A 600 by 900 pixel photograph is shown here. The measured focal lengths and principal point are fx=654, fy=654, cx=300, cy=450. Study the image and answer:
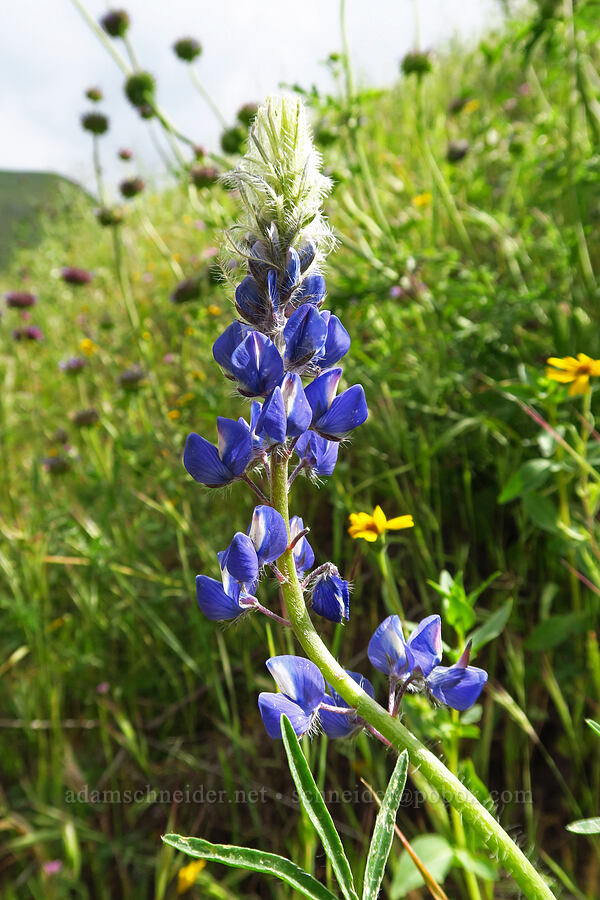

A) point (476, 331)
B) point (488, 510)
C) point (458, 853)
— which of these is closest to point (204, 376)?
point (476, 331)

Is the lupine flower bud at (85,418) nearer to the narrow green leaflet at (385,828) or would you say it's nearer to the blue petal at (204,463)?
the blue petal at (204,463)

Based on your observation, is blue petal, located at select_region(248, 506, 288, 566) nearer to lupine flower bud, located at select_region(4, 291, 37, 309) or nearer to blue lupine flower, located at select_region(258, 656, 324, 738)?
blue lupine flower, located at select_region(258, 656, 324, 738)

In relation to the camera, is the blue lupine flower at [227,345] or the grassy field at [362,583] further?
the grassy field at [362,583]

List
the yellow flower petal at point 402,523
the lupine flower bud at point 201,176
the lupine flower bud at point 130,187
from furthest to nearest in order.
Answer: the lupine flower bud at point 130,187, the lupine flower bud at point 201,176, the yellow flower petal at point 402,523

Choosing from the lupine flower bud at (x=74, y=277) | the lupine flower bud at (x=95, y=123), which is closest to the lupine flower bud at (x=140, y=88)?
the lupine flower bud at (x=95, y=123)

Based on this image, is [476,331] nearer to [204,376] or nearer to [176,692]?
[204,376]

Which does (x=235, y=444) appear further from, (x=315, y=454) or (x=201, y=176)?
(x=201, y=176)

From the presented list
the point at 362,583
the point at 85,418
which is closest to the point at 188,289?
the point at 85,418
